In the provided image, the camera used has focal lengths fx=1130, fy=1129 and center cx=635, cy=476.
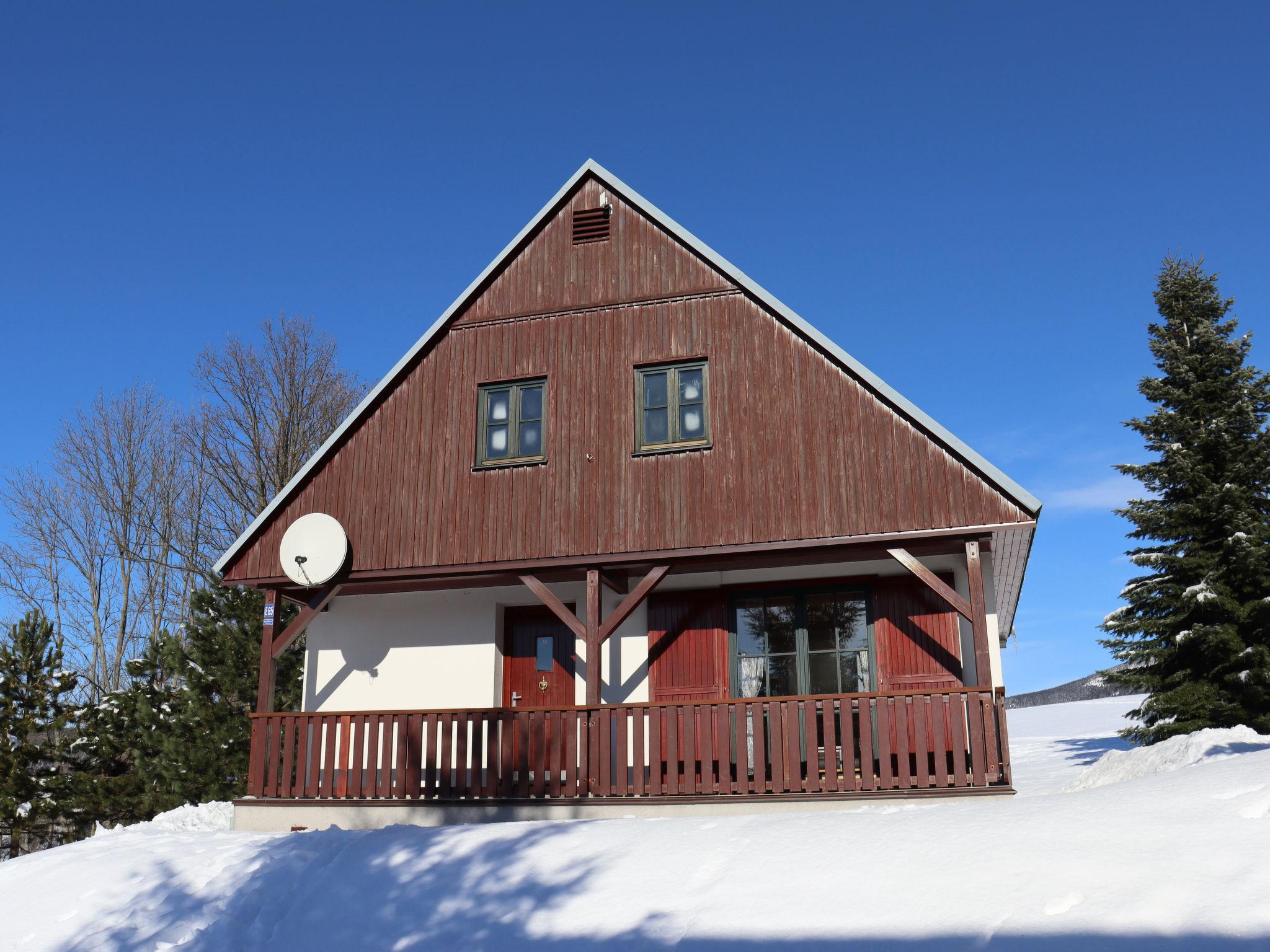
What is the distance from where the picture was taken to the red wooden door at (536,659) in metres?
14.7

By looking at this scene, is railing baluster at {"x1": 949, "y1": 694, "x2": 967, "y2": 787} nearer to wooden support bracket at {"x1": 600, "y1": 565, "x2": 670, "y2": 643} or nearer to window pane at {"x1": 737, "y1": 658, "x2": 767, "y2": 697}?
window pane at {"x1": 737, "y1": 658, "x2": 767, "y2": 697}

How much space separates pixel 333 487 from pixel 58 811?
27.8 feet

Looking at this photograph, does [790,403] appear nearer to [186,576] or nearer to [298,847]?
[298,847]

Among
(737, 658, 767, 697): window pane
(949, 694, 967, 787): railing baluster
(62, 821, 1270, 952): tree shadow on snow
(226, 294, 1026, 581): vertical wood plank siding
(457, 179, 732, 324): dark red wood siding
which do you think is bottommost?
(62, 821, 1270, 952): tree shadow on snow

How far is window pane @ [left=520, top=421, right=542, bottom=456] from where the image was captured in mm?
14047

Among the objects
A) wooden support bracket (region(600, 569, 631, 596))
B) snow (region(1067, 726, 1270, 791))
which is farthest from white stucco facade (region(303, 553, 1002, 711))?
snow (region(1067, 726, 1270, 791))

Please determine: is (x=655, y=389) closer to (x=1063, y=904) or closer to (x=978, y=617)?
(x=978, y=617)

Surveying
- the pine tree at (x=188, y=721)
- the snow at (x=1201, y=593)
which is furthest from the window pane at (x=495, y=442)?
the snow at (x=1201, y=593)

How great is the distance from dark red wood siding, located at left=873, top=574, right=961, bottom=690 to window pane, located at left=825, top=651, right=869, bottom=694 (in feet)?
0.61

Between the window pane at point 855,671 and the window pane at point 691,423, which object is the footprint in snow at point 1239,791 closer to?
the window pane at point 855,671

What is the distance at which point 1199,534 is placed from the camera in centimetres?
1816

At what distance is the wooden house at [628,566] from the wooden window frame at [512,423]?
0.13 ft

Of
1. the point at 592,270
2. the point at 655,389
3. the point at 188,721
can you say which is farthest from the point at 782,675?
the point at 188,721

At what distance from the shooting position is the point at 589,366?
14.1 m
